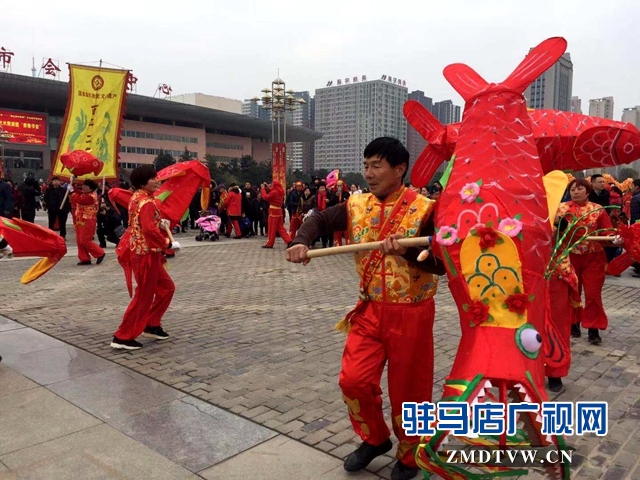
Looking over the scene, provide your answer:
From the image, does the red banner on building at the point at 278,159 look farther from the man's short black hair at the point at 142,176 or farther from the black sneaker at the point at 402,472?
the black sneaker at the point at 402,472

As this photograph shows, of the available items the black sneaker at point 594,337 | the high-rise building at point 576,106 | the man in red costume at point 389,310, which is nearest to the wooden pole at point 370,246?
the man in red costume at point 389,310

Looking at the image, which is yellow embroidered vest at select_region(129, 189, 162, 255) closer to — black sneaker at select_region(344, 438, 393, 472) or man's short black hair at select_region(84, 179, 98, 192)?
black sneaker at select_region(344, 438, 393, 472)

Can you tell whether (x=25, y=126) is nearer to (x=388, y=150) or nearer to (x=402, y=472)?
(x=388, y=150)

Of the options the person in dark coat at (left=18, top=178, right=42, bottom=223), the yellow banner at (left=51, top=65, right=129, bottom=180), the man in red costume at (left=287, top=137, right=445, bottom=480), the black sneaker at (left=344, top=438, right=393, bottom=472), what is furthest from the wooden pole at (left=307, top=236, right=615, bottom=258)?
the person in dark coat at (left=18, top=178, right=42, bottom=223)

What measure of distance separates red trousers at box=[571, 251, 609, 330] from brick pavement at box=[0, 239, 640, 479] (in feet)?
0.87

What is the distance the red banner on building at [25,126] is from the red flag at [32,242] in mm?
50508

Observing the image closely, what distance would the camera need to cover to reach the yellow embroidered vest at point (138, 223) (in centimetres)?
495

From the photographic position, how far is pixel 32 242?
14.1ft

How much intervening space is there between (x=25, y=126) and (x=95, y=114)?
149 feet

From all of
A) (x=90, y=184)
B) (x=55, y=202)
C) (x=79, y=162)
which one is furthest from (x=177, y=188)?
(x=55, y=202)

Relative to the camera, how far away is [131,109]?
2248 inches

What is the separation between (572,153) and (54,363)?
170 inches

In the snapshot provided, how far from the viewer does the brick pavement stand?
3469 millimetres

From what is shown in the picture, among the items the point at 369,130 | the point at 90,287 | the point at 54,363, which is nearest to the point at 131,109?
the point at 369,130
